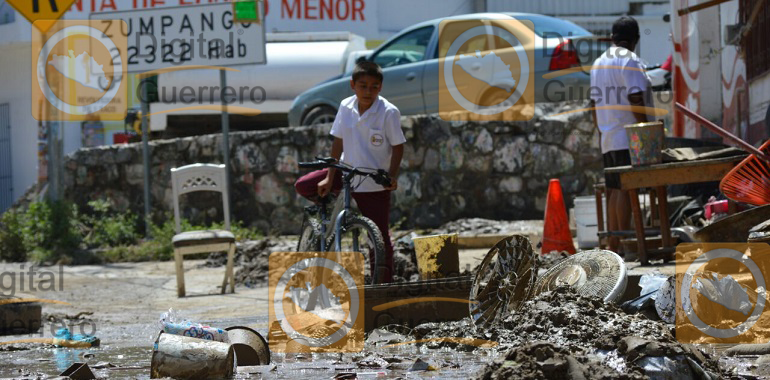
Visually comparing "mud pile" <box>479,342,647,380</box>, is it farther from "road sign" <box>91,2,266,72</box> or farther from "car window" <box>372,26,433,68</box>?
"car window" <box>372,26,433,68</box>

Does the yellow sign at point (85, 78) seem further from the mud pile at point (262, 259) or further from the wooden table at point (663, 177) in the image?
the wooden table at point (663, 177)

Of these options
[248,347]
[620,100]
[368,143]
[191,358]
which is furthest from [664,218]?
[191,358]

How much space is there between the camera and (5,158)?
27312 millimetres

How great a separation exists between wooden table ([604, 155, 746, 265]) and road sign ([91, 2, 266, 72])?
18.9 feet

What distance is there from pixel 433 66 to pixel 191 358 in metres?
9.68

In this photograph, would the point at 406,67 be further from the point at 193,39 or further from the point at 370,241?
the point at 370,241

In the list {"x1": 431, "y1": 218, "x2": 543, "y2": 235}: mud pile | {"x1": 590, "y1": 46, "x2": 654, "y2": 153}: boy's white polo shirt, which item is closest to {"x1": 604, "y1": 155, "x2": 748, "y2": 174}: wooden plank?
{"x1": 590, "y1": 46, "x2": 654, "y2": 153}: boy's white polo shirt

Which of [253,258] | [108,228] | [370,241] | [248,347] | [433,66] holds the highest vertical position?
[433,66]

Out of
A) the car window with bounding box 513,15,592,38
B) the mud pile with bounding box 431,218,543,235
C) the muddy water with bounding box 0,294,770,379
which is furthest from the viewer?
the car window with bounding box 513,15,592,38

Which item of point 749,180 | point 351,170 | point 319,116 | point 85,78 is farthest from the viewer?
point 85,78

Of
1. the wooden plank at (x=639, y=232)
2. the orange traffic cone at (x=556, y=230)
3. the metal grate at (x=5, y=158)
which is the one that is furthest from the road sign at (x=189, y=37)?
the metal grate at (x=5, y=158)

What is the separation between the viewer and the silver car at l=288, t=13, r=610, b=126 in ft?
43.2

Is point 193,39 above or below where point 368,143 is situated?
above

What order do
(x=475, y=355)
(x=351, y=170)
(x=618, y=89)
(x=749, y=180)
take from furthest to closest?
(x=618, y=89) → (x=351, y=170) → (x=749, y=180) → (x=475, y=355)
